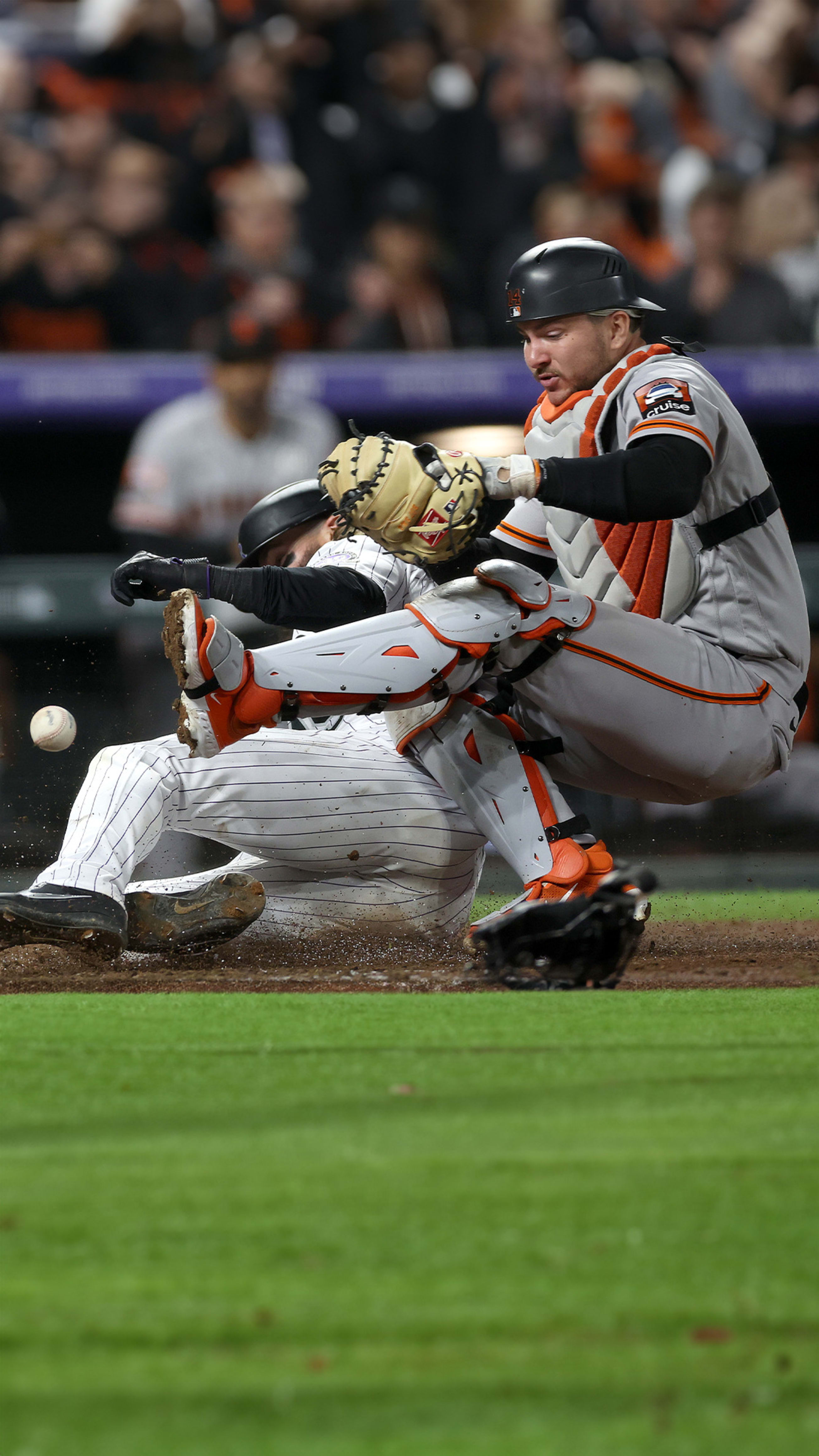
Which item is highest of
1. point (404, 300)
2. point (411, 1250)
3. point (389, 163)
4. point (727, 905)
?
point (389, 163)

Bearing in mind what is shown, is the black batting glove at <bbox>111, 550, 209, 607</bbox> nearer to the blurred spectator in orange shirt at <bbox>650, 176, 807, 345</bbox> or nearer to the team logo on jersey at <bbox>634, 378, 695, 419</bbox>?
the team logo on jersey at <bbox>634, 378, 695, 419</bbox>

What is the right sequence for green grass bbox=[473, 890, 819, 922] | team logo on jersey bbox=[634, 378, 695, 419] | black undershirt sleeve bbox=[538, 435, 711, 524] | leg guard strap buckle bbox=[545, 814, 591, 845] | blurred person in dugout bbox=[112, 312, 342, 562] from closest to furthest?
black undershirt sleeve bbox=[538, 435, 711, 524] < team logo on jersey bbox=[634, 378, 695, 419] < leg guard strap buckle bbox=[545, 814, 591, 845] < green grass bbox=[473, 890, 819, 922] < blurred person in dugout bbox=[112, 312, 342, 562]

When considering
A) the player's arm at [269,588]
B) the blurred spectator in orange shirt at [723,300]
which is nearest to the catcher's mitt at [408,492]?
the player's arm at [269,588]

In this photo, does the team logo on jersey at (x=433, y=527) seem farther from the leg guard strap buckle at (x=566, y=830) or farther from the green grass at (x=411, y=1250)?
the green grass at (x=411, y=1250)

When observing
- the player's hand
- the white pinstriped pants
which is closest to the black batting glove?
the player's hand

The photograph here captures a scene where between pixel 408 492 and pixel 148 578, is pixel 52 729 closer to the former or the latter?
pixel 148 578

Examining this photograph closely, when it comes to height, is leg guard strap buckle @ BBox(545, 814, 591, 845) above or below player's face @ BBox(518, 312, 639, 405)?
below

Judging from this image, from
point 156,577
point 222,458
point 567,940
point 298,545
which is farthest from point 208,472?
point 567,940
